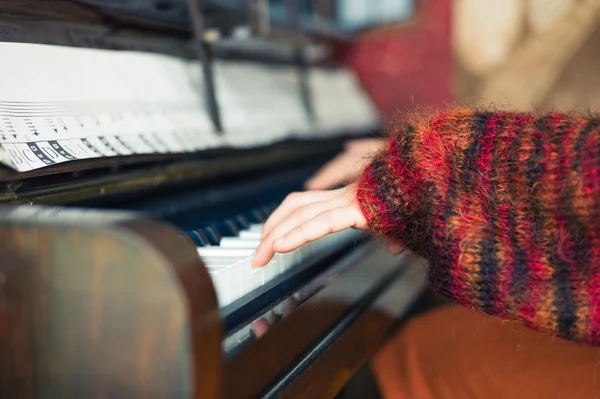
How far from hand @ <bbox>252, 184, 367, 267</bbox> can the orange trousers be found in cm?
33

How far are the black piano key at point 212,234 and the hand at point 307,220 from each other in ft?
0.37

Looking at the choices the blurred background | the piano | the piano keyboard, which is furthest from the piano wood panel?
the blurred background

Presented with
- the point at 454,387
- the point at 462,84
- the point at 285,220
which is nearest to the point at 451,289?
the point at 285,220

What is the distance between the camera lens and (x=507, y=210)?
69 cm

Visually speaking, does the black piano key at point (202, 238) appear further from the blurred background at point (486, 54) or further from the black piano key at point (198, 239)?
the blurred background at point (486, 54)

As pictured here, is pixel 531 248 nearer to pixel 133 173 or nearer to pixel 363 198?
pixel 363 198

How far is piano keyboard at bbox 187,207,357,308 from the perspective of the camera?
2.23 feet

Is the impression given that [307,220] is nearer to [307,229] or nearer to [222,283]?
[307,229]

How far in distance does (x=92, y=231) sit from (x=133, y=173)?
476 millimetres

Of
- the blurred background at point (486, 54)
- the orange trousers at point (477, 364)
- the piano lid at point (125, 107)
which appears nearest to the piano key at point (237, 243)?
the piano lid at point (125, 107)

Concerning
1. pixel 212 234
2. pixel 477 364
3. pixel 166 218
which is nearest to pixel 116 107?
pixel 166 218

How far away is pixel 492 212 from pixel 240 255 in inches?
13.2

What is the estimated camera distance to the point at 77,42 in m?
1.01

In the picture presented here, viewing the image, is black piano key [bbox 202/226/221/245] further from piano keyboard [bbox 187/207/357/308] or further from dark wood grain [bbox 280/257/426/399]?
dark wood grain [bbox 280/257/426/399]
